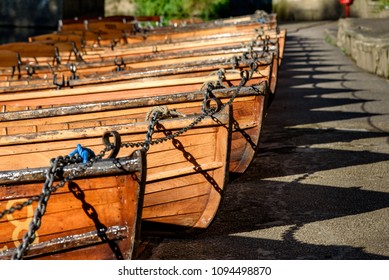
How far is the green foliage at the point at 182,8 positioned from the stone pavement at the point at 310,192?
51.3ft

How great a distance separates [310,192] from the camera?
687 cm

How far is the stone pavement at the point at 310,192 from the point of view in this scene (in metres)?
5.52

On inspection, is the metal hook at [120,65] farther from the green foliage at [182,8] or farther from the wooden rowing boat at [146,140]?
the green foliage at [182,8]

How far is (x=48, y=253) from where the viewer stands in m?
4.59

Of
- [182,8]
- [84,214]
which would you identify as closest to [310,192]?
[84,214]

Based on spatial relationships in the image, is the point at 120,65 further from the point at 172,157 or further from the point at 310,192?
the point at 172,157

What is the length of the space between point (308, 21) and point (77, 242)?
28550 mm

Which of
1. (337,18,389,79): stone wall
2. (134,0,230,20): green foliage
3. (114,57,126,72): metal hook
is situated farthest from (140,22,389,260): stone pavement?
(134,0,230,20): green foliage

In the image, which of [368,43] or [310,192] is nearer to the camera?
[310,192]

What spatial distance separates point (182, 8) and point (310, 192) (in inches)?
857

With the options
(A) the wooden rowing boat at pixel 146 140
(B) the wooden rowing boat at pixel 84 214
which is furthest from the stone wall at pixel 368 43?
(B) the wooden rowing boat at pixel 84 214

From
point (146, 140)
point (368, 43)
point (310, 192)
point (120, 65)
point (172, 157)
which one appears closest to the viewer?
point (146, 140)

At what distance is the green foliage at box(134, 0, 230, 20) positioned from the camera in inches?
1076
